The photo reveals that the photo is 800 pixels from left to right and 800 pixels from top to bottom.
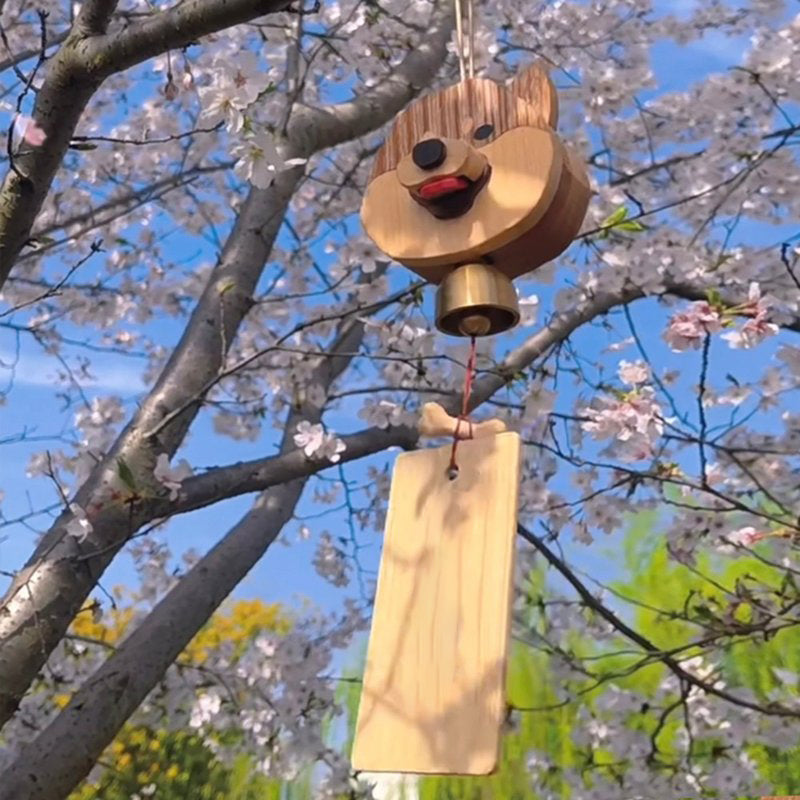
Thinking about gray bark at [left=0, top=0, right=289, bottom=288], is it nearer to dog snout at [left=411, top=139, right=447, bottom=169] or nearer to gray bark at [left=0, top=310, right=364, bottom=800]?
dog snout at [left=411, top=139, right=447, bottom=169]

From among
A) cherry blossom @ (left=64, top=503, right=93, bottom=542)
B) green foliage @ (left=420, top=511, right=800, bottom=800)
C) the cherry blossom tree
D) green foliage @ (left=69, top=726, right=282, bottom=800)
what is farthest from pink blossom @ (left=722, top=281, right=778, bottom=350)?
green foliage @ (left=69, top=726, right=282, bottom=800)

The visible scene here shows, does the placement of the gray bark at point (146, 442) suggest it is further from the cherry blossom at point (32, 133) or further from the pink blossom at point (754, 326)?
the pink blossom at point (754, 326)

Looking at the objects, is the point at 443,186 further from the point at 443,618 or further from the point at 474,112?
the point at 443,618

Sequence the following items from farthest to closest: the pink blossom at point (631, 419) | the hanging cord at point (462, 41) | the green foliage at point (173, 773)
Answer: the green foliage at point (173, 773) → the pink blossom at point (631, 419) → the hanging cord at point (462, 41)

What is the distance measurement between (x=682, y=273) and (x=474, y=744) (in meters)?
2.11

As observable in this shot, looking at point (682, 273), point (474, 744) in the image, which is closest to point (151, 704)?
point (682, 273)

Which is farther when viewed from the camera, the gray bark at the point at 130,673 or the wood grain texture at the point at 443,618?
the gray bark at the point at 130,673

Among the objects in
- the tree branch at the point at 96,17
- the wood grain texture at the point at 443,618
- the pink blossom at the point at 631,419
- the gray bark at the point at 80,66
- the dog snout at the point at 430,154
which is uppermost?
the pink blossom at the point at 631,419

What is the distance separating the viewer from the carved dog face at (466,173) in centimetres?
93

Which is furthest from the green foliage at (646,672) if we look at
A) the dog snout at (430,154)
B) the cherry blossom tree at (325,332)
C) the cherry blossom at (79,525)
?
the dog snout at (430,154)

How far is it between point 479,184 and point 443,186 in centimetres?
4

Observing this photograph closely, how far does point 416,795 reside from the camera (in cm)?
378

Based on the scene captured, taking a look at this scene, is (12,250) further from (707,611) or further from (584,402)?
(584,402)

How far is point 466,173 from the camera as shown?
920 mm
